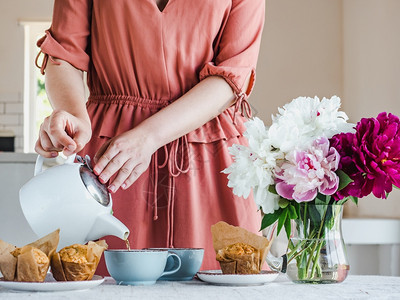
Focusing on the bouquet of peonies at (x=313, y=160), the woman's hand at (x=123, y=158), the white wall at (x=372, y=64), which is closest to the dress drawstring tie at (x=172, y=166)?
the woman's hand at (x=123, y=158)

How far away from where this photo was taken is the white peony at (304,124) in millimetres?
919

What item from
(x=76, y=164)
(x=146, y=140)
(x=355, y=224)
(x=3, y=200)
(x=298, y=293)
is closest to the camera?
(x=298, y=293)

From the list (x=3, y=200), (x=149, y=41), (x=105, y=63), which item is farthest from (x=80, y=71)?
(x=3, y=200)

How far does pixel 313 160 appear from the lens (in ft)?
2.95

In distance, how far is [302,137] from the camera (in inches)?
36.6

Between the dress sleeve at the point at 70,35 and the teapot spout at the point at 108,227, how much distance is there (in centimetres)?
46

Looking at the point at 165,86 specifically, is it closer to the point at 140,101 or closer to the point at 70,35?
the point at 140,101

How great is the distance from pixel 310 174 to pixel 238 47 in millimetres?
529

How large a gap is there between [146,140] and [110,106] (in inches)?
8.4

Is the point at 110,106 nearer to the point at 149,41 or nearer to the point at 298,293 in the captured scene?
the point at 149,41

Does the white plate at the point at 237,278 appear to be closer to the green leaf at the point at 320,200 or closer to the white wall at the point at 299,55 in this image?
the green leaf at the point at 320,200

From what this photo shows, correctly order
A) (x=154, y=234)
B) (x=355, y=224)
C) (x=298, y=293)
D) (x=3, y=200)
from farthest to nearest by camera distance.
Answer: (x=355, y=224) < (x=3, y=200) < (x=154, y=234) < (x=298, y=293)

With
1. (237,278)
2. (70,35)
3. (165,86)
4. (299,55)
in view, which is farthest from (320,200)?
(299,55)

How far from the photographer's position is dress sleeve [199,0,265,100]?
4.30 feet
